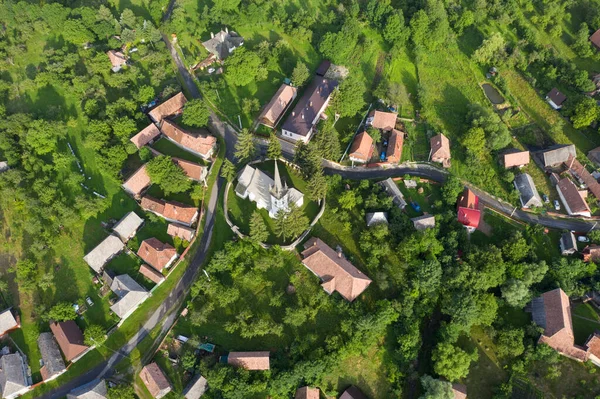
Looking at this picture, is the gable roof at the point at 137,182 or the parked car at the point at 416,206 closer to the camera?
the parked car at the point at 416,206

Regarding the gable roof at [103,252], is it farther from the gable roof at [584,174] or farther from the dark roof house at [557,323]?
the gable roof at [584,174]

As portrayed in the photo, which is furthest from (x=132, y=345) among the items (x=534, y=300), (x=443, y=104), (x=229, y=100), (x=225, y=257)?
(x=443, y=104)

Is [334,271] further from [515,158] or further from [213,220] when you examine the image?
[515,158]

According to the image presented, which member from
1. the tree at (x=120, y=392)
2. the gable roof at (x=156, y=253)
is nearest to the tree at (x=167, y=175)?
the gable roof at (x=156, y=253)

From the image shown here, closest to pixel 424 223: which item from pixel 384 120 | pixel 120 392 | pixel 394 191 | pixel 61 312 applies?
pixel 394 191

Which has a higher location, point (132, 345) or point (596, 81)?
point (596, 81)

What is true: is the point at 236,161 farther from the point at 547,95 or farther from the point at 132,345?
the point at 547,95
